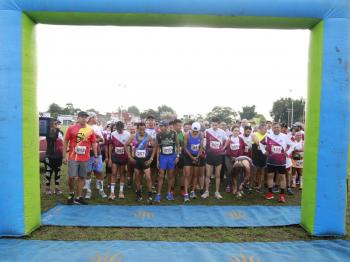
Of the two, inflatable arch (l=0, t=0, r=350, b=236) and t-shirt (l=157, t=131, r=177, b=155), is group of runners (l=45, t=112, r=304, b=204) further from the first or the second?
inflatable arch (l=0, t=0, r=350, b=236)

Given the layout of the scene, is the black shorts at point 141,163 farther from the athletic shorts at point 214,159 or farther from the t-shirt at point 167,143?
the athletic shorts at point 214,159

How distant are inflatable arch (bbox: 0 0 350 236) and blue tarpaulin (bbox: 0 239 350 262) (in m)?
0.51

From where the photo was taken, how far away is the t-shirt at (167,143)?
7336 mm

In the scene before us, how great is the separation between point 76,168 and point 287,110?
75.2m

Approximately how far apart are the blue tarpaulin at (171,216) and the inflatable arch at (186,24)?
95 cm

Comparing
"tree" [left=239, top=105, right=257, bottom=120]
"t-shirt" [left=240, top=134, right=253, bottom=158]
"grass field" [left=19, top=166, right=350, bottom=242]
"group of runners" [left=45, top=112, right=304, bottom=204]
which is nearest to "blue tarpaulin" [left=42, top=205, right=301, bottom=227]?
"grass field" [left=19, top=166, right=350, bottom=242]

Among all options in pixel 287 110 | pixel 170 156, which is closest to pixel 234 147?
pixel 170 156

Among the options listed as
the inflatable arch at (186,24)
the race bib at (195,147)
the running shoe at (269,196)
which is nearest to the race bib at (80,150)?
the inflatable arch at (186,24)

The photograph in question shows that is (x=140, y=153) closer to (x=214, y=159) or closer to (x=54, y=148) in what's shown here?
(x=214, y=159)

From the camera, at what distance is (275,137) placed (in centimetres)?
769

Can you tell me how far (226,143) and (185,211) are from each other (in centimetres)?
246

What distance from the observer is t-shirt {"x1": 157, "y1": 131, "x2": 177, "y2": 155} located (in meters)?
7.34

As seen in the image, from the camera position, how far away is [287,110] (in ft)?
247

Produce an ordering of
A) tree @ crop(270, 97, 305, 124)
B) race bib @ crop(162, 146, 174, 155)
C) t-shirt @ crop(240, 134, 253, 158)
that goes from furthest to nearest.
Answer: tree @ crop(270, 97, 305, 124) < t-shirt @ crop(240, 134, 253, 158) < race bib @ crop(162, 146, 174, 155)
